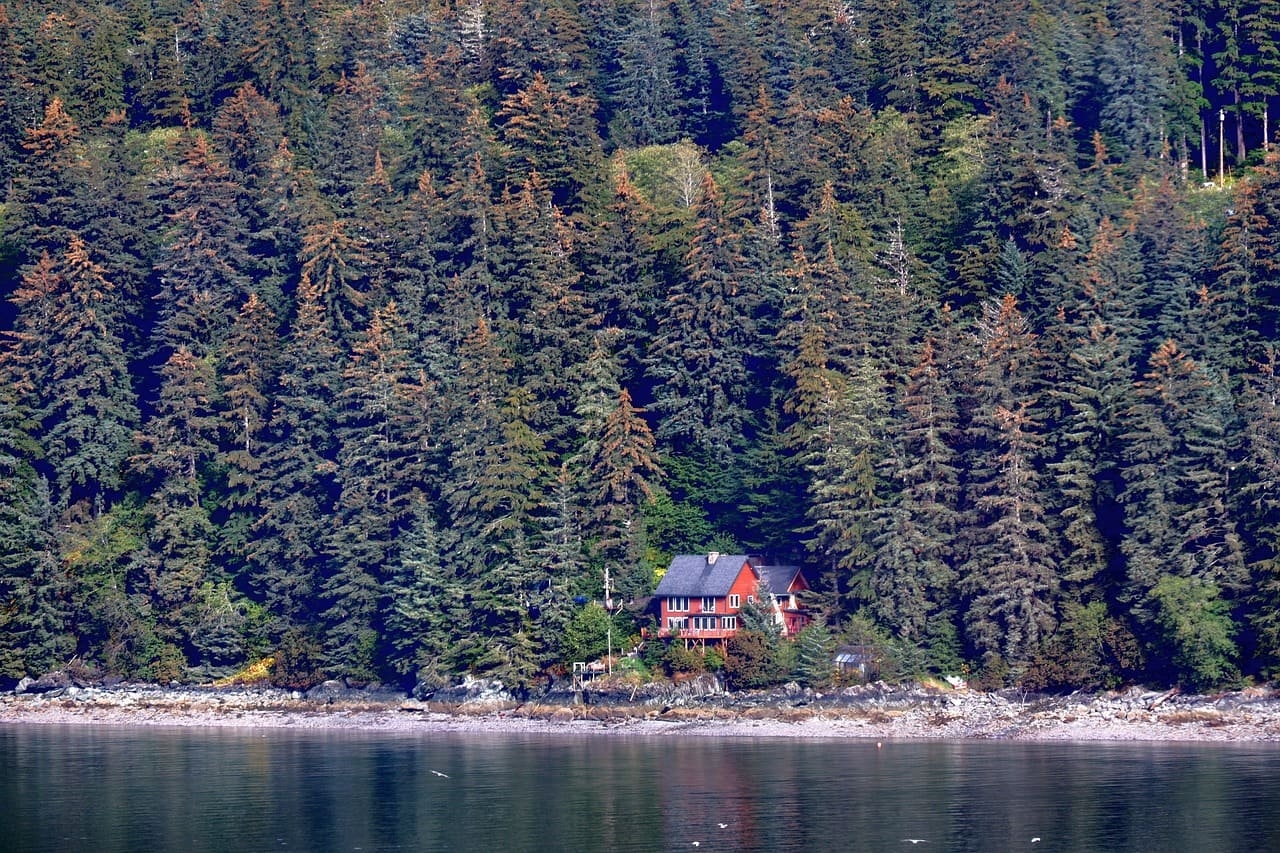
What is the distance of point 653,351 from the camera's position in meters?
94.9

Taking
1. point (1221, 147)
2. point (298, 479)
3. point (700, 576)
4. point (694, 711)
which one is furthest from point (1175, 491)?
point (298, 479)

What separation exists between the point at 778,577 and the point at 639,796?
24.9 meters

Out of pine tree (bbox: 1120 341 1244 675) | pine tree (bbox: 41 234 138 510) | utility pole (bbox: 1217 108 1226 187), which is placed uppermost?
utility pole (bbox: 1217 108 1226 187)

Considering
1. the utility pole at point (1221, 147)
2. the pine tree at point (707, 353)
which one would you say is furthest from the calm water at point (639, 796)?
the utility pole at point (1221, 147)

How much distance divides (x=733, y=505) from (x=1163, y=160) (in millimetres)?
37002

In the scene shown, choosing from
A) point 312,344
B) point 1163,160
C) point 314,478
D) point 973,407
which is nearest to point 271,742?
point 314,478

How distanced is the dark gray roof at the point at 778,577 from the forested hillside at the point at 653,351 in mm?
1617

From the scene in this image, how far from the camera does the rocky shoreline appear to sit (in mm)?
74875

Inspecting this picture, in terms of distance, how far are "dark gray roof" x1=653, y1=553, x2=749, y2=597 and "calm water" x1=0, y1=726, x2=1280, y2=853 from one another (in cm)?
880

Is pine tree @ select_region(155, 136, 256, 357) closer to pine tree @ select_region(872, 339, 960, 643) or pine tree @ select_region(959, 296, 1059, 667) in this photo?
pine tree @ select_region(872, 339, 960, 643)

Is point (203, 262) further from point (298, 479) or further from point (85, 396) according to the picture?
point (298, 479)

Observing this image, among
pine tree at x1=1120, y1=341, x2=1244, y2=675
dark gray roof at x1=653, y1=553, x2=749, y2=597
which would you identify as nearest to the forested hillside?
pine tree at x1=1120, y1=341, x2=1244, y2=675

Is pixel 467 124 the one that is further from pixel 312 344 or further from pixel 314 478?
pixel 314 478

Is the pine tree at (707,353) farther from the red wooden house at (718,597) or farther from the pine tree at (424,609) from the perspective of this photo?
the pine tree at (424,609)
